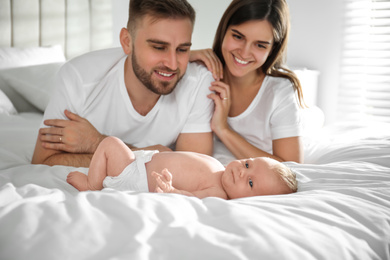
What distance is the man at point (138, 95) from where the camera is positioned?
5.67 feet

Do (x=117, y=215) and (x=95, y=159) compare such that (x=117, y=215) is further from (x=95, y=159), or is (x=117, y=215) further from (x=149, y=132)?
(x=149, y=132)

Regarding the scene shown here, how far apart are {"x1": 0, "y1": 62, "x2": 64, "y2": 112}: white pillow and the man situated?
0.84 m

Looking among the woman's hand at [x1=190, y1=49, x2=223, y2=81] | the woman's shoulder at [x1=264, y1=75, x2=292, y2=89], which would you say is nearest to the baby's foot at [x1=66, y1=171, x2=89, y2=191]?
the woman's hand at [x1=190, y1=49, x2=223, y2=81]

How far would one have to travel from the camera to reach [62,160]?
1.71m

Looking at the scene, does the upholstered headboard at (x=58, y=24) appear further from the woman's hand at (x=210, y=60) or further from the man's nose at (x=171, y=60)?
the man's nose at (x=171, y=60)

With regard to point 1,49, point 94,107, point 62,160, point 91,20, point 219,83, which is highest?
point 91,20

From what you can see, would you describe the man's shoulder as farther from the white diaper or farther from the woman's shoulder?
the white diaper

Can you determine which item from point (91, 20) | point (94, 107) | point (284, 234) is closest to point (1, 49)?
point (91, 20)

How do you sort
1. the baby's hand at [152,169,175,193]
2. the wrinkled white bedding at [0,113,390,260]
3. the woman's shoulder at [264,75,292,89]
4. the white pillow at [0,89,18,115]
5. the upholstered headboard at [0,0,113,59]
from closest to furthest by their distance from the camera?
1. the wrinkled white bedding at [0,113,390,260]
2. the baby's hand at [152,169,175,193]
3. the woman's shoulder at [264,75,292,89]
4. the white pillow at [0,89,18,115]
5. the upholstered headboard at [0,0,113,59]

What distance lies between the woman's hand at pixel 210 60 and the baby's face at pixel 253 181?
1.99ft

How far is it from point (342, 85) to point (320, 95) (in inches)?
9.4

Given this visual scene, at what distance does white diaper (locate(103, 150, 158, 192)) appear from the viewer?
139 centimetres

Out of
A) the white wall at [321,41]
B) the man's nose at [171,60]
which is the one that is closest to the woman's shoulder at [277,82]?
the man's nose at [171,60]

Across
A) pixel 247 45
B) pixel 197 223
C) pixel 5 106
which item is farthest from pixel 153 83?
pixel 5 106
